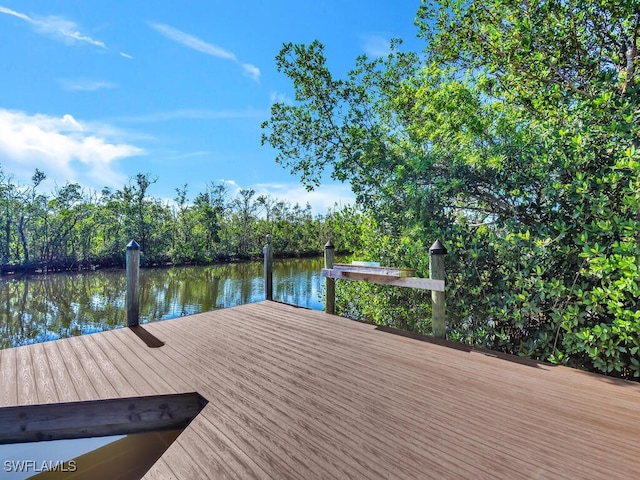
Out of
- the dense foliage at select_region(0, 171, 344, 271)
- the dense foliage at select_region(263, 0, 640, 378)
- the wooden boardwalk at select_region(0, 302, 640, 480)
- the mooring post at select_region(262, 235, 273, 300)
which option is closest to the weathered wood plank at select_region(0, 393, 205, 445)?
the wooden boardwalk at select_region(0, 302, 640, 480)

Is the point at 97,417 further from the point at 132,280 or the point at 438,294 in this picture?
the point at 438,294

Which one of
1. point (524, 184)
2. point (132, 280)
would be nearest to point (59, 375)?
point (132, 280)

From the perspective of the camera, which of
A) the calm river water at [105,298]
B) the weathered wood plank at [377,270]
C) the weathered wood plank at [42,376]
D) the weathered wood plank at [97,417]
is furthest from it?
the calm river water at [105,298]

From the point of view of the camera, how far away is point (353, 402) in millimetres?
1938

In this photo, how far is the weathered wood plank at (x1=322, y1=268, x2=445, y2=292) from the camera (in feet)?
10.9

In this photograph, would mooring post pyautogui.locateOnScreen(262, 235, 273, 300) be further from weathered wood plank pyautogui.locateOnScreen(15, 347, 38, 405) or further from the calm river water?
the calm river water

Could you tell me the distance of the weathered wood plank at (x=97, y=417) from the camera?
1.94 m

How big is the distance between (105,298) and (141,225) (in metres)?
11.7

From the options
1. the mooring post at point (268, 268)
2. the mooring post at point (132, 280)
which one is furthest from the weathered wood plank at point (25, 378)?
the mooring post at point (268, 268)

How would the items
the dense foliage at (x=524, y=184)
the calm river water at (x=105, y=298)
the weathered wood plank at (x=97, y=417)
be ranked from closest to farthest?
the weathered wood plank at (x=97, y=417) → the dense foliage at (x=524, y=184) → the calm river water at (x=105, y=298)

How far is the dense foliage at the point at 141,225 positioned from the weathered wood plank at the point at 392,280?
888 centimetres

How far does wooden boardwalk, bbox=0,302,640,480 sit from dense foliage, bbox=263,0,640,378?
0.66 meters

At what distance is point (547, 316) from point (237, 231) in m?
24.7

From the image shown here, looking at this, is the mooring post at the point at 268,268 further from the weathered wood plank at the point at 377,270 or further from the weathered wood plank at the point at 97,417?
the weathered wood plank at the point at 97,417
